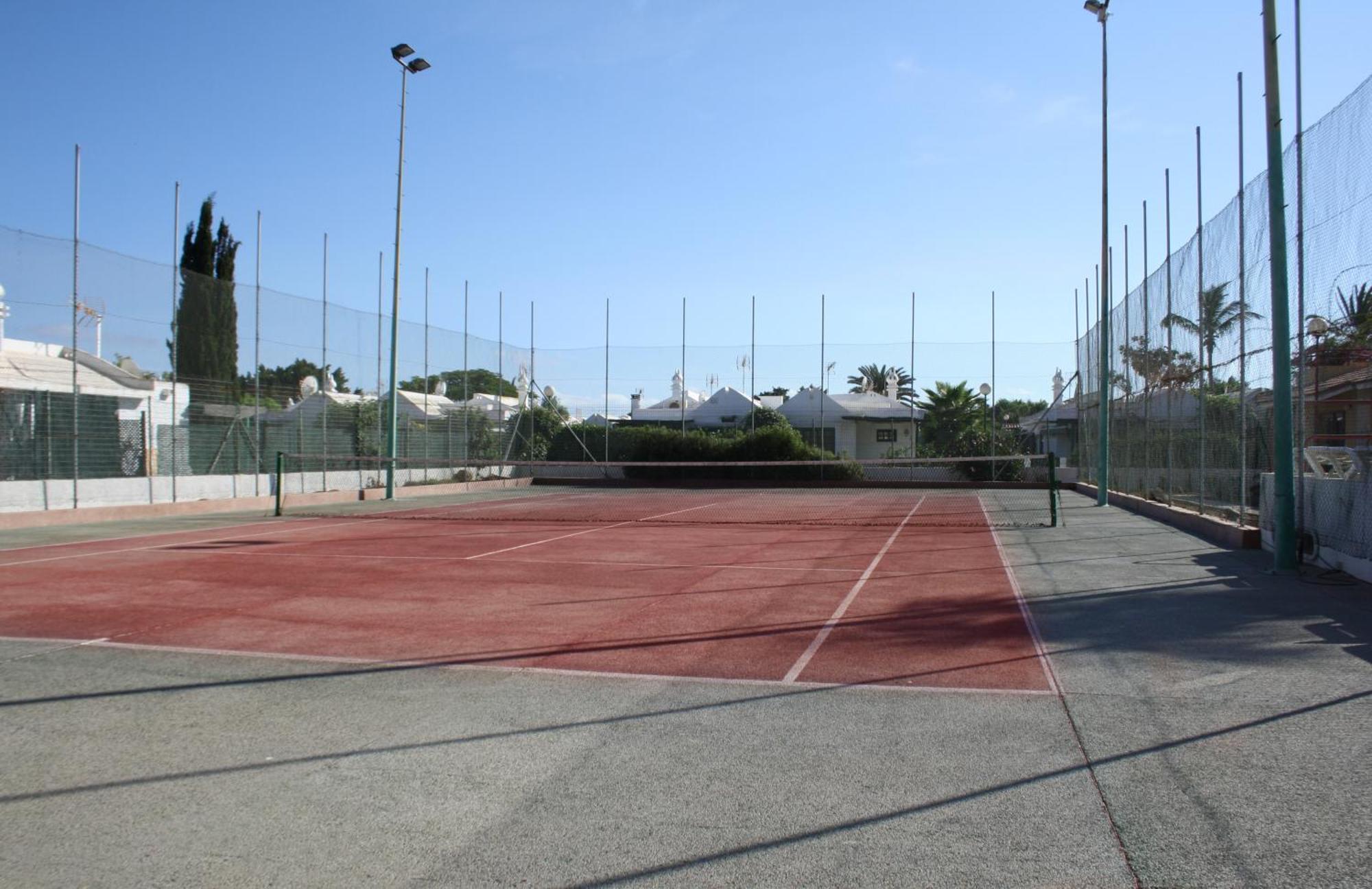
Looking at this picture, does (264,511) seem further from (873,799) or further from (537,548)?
(873,799)

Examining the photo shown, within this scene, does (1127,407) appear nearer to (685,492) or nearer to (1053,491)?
(1053,491)

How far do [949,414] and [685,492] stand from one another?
1311 cm

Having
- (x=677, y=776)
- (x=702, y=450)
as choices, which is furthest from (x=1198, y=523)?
(x=702, y=450)

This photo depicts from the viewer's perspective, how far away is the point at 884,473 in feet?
127

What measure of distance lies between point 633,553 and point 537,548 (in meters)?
1.67

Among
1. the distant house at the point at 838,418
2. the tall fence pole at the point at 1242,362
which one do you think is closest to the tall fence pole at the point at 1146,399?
the tall fence pole at the point at 1242,362

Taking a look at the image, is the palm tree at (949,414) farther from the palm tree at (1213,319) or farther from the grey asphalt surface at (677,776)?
the grey asphalt surface at (677,776)


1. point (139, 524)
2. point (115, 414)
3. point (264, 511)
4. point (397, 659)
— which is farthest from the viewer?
point (264, 511)

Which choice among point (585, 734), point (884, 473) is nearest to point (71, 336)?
point (585, 734)

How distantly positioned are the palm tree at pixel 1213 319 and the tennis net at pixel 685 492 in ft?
12.4

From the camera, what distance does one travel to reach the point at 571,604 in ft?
31.9

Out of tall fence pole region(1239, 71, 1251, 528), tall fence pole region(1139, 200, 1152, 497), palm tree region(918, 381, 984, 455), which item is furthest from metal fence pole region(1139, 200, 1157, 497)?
palm tree region(918, 381, 984, 455)

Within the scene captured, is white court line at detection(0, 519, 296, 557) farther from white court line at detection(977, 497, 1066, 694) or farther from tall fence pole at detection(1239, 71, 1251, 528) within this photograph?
tall fence pole at detection(1239, 71, 1251, 528)

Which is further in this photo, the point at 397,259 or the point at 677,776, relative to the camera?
the point at 397,259
